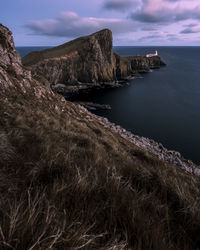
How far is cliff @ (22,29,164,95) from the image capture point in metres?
80.6

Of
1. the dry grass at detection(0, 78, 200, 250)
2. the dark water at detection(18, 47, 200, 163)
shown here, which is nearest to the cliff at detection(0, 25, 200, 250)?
the dry grass at detection(0, 78, 200, 250)

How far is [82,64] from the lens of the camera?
89312mm

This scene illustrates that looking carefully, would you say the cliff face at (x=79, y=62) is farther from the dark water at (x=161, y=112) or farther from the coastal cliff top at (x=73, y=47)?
the dark water at (x=161, y=112)

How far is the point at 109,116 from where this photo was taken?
46.7 metres

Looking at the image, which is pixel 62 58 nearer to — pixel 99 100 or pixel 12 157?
pixel 99 100

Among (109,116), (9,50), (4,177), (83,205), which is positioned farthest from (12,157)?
(109,116)

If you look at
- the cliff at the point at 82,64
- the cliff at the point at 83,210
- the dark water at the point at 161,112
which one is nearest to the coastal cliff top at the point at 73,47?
the cliff at the point at 82,64

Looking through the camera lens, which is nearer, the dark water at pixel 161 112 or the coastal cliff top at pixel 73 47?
the dark water at pixel 161 112

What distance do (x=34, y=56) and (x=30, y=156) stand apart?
107499 mm

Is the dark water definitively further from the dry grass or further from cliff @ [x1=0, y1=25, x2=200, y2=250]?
the dry grass

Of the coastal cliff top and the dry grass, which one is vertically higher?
the coastal cliff top

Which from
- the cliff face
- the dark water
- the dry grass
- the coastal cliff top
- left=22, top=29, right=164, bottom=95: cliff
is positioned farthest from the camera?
the coastal cliff top

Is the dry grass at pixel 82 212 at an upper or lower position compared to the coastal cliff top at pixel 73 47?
lower

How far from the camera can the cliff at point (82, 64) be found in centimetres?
8062
